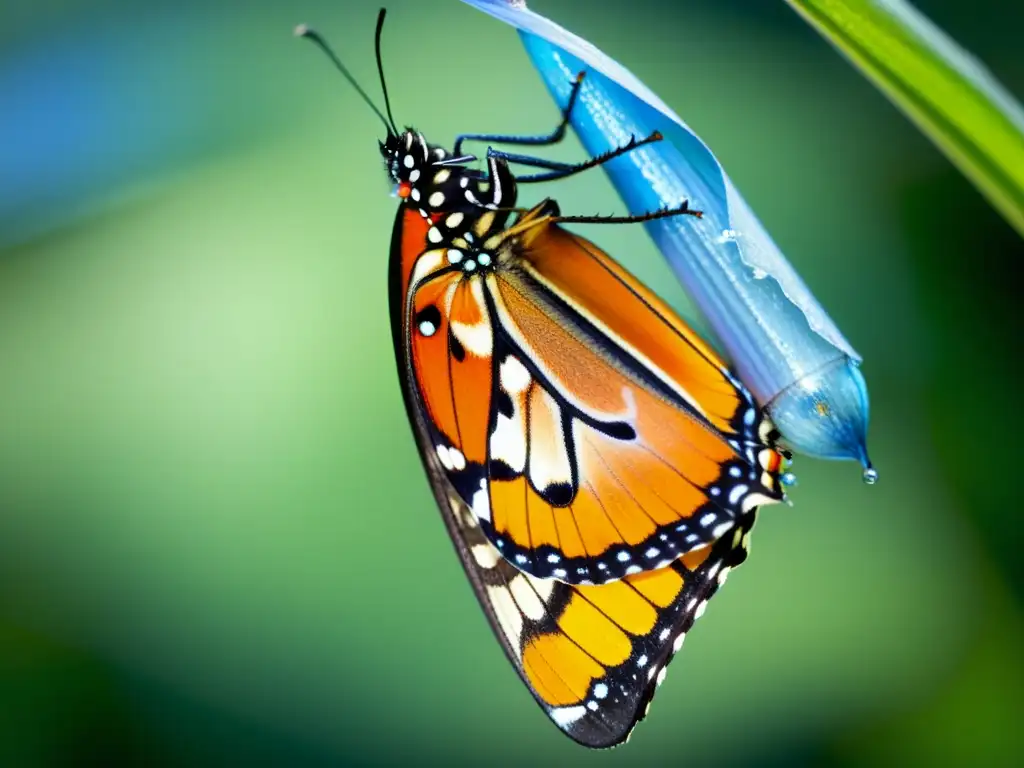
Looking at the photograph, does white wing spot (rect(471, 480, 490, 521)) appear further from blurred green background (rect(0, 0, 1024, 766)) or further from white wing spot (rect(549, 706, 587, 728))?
blurred green background (rect(0, 0, 1024, 766))

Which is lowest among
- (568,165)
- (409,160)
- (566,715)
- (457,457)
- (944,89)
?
(566,715)

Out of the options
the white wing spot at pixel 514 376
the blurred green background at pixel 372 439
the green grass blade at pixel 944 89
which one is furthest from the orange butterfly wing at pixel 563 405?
the blurred green background at pixel 372 439

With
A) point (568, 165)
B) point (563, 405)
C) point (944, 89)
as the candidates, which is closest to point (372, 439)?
point (563, 405)

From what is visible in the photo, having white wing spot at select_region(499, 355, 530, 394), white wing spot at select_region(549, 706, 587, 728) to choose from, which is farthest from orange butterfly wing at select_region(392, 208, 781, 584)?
white wing spot at select_region(549, 706, 587, 728)

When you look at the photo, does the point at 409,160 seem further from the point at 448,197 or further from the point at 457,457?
the point at 457,457

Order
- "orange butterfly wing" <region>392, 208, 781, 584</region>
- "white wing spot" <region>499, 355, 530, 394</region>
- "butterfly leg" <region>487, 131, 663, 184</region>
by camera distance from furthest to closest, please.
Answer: "white wing spot" <region>499, 355, 530, 394</region>, "orange butterfly wing" <region>392, 208, 781, 584</region>, "butterfly leg" <region>487, 131, 663, 184</region>

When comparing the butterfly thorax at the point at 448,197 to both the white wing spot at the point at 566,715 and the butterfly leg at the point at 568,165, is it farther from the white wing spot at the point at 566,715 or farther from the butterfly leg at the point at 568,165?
the white wing spot at the point at 566,715

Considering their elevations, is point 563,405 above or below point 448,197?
below
